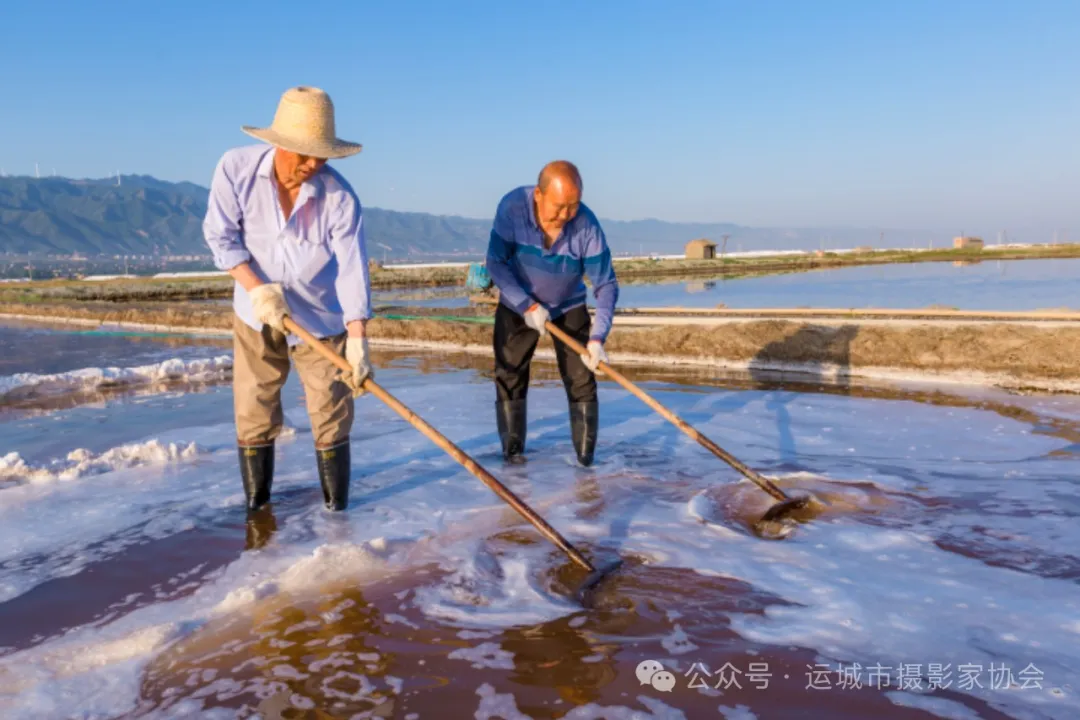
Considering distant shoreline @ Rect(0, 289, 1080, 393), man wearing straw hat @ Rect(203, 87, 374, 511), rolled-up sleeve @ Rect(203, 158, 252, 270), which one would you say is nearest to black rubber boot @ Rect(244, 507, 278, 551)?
man wearing straw hat @ Rect(203, 87, 374, 511)

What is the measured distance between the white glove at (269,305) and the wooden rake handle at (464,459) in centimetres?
5

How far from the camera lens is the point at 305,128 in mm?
2945

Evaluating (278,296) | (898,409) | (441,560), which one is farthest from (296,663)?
(898,409)

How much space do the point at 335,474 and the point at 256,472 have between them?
0.34 metres

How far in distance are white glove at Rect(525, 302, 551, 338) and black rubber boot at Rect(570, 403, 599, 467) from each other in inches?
19.9

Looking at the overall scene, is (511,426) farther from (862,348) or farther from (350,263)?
(862,348)

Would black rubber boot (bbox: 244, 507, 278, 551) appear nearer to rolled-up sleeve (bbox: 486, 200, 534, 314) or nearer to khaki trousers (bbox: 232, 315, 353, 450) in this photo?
khaki trousers (bbox: 232, 315, 353, 450)

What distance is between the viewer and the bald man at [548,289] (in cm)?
397

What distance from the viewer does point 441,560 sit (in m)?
2.94

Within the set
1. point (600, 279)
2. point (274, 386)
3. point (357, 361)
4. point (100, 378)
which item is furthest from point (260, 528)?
point (100, 378)

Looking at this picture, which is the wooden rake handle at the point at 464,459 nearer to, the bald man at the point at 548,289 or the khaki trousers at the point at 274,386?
the khaki trousers at the point at 274,386

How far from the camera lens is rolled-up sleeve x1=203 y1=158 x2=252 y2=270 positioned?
3076 mm

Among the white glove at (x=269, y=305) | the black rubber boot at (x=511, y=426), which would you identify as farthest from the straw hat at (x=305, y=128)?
the black rubber boot at (x=511, y=426)

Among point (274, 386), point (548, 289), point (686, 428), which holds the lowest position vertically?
point (686, 428)
